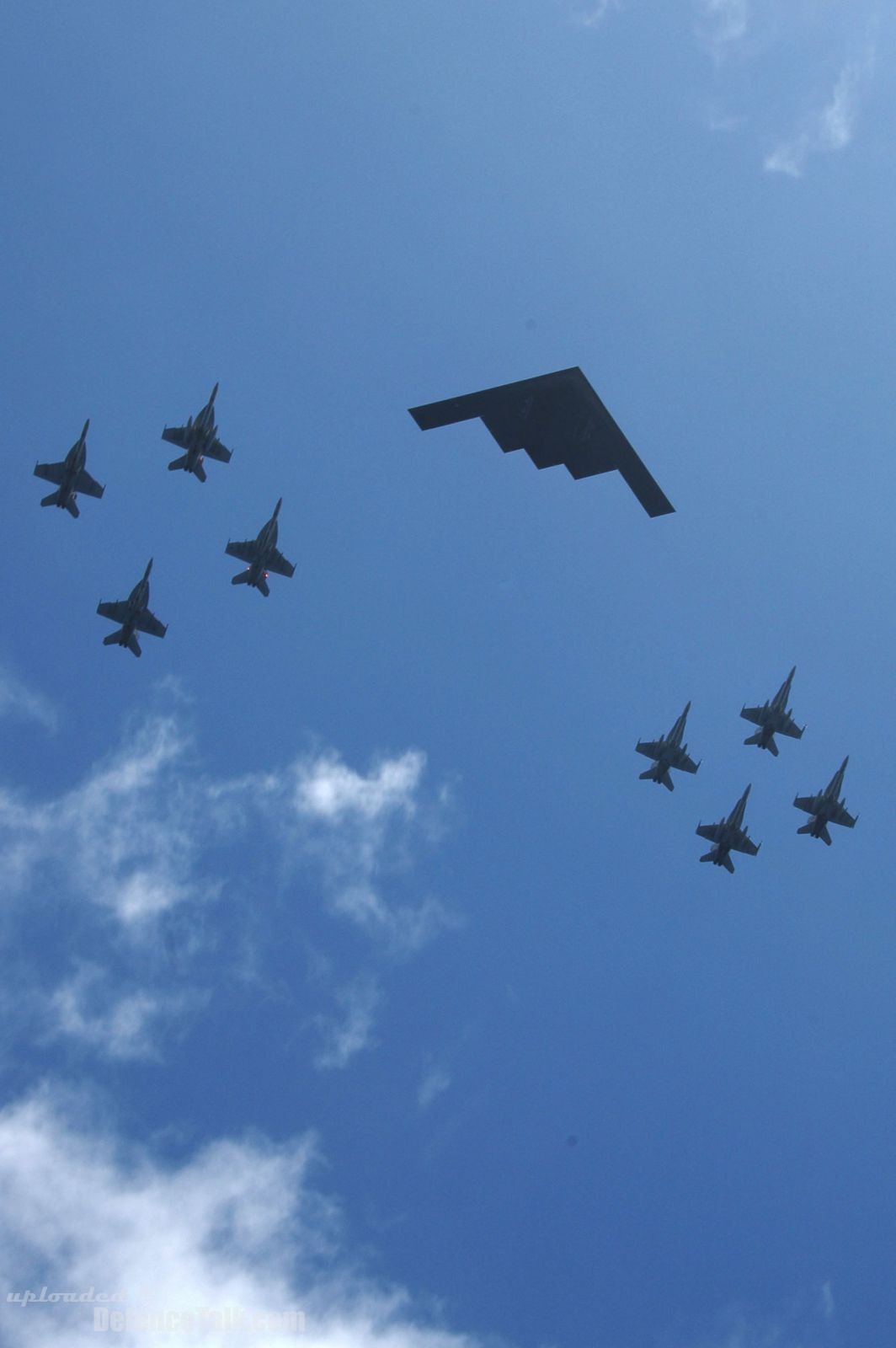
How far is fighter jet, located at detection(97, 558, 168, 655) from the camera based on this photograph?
5306 cm

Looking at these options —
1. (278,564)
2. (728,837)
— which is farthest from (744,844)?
(278,564)

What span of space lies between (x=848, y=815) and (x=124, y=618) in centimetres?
3371

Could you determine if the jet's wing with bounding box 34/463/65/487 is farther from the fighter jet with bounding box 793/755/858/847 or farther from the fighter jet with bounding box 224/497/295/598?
the fighter jet with bounding box 793/755/858/847

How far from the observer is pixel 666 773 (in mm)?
55469

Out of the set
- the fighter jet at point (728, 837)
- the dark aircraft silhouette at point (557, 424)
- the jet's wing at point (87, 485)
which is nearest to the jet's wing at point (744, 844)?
the fighter jet at point (728, 837)

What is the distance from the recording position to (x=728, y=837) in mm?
54688

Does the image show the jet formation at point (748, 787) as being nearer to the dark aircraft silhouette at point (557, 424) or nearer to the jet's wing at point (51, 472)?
the dark aircraft silhouette at point (557, 424)

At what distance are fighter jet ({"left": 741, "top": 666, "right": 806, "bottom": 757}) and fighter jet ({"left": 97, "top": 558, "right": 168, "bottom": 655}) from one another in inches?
1079

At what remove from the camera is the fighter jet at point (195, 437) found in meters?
52.2

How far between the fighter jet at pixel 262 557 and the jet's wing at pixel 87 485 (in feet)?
22.6

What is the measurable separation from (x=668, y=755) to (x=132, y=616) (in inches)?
993

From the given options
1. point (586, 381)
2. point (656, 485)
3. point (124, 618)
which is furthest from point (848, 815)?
point (124, 618)

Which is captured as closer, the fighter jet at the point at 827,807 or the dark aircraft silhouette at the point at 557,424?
the dark aircraft silhouette at the point at 557,424

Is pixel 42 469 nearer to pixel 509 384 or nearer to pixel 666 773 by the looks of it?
pixel 509 384
